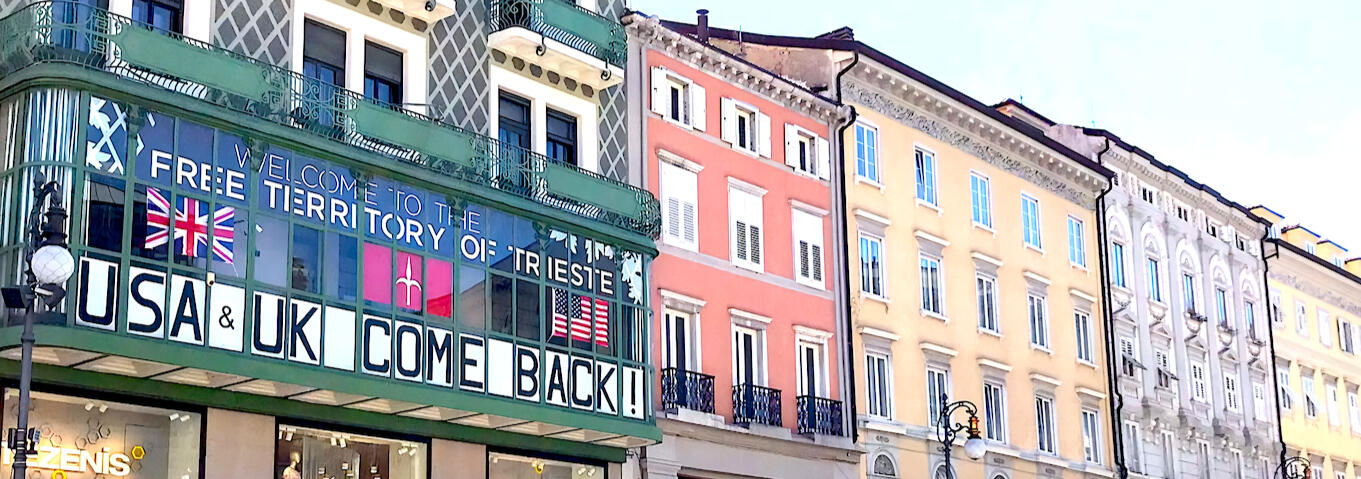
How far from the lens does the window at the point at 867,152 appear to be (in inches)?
1422

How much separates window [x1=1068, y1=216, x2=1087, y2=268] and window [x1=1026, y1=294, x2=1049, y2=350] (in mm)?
2444

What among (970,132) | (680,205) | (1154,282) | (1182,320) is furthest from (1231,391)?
(680,205)

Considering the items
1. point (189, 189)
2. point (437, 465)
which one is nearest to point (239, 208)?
point (189, 189)

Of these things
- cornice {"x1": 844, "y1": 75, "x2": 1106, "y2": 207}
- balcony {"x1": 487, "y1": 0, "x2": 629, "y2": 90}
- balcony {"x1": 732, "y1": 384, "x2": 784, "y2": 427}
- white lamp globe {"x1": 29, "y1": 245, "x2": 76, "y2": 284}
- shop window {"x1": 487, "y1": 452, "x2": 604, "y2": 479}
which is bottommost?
shop window {"x1": 487, "y1": 452, "x2": 604, "y2": 479}

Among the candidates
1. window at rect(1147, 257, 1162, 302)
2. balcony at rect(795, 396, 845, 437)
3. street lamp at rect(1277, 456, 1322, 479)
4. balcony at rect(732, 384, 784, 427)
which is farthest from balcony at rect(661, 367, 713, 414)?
street lamp at rect(1277, 456, 1322, 479)

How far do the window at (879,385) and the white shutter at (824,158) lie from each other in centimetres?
386

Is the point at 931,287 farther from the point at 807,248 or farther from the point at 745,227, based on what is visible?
the point at 745,227

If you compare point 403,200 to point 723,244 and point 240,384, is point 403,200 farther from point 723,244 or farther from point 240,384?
point 723,244

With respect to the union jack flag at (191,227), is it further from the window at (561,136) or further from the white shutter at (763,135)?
the white shutter at (763,135)

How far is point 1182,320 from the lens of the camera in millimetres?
49344

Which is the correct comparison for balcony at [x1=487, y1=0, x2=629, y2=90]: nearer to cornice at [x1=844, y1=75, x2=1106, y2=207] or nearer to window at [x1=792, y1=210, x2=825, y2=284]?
window at [x1=792, y1=210, x2=825, y2=284]

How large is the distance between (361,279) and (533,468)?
18.5 ft

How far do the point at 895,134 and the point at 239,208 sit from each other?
19657 millimetres

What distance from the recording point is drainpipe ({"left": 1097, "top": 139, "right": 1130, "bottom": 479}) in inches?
1711
